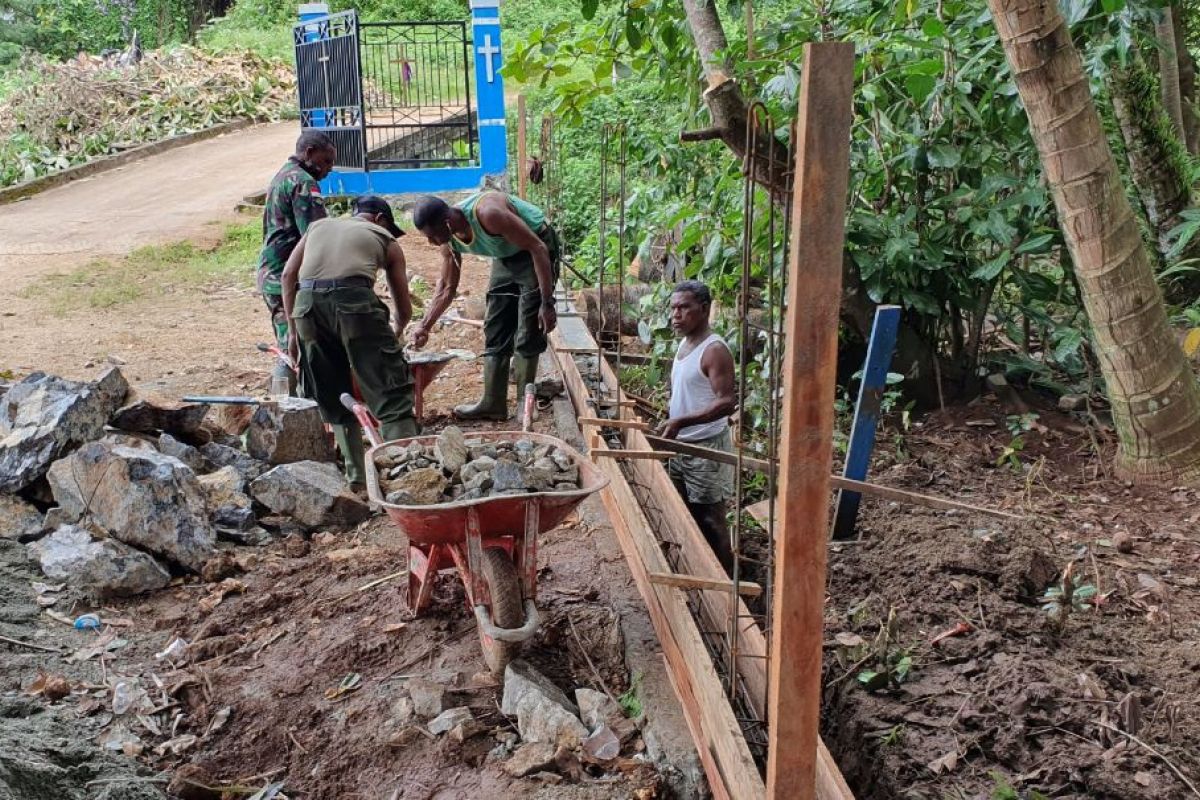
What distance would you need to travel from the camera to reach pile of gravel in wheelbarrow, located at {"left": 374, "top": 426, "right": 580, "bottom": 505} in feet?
12.1

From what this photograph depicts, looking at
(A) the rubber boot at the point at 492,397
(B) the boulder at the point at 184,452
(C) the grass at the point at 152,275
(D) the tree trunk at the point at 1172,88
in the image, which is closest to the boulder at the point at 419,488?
(B) the boulder at the point at 184,452

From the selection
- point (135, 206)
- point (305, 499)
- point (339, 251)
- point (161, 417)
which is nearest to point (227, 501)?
point (305, 499)

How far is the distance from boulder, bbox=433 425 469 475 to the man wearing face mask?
1.47m

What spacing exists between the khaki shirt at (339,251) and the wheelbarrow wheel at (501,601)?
7.39ft

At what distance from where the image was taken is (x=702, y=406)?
174 inches

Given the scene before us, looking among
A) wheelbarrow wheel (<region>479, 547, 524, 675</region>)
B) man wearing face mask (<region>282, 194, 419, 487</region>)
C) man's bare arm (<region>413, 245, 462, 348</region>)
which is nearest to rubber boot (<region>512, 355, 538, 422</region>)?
man's bare arm (<region>413, 245, 462, 348</region>)

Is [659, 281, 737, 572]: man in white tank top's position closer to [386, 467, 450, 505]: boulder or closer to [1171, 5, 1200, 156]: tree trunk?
[386, 467, 450, 505]: boulder

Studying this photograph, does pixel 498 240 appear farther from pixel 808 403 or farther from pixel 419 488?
pixel 808 403

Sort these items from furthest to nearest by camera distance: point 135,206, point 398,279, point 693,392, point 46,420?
point 135,206 → point 398,279 → point 46,420 → point 693,392

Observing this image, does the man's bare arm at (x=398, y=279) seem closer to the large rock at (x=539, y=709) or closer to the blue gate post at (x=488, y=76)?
the large rock at (x=539, y=709)

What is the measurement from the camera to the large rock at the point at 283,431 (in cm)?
577

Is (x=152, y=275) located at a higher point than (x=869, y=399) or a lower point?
lower

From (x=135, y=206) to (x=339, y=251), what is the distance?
35.4 feet

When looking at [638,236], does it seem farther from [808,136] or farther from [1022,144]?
[808,136]
